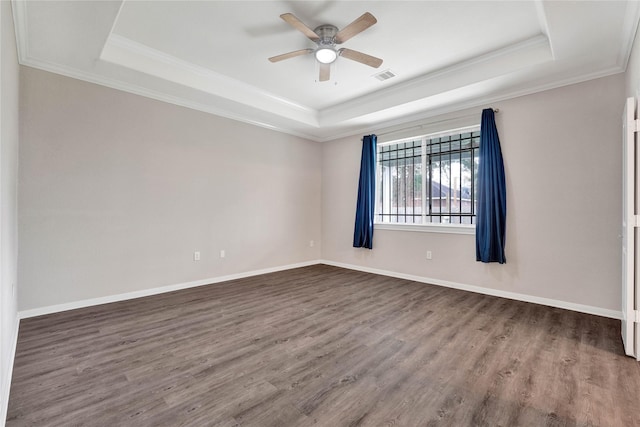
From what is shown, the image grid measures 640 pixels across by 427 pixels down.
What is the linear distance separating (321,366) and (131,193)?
131 inches

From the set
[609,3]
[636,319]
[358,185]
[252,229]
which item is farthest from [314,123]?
[636,319]

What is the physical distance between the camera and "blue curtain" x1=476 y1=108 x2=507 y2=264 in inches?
154

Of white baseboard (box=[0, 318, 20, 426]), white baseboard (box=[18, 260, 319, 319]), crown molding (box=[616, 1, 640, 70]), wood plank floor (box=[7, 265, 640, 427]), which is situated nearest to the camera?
white baseboard (box=[0, 318, 20, 426])

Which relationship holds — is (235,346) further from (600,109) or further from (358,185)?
(600,109)

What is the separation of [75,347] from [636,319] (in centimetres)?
456

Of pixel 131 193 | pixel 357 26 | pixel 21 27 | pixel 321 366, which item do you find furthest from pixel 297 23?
pixel 131 193

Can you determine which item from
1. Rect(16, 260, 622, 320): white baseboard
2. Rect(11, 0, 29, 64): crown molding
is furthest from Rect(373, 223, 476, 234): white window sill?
Rect(11, 0, 29, 64): crown molding

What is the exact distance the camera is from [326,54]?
301cm

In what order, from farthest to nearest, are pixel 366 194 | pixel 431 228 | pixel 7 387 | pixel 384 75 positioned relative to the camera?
pixel 366 194
pixel 431 228
pixel 384 75
pixel 7 387

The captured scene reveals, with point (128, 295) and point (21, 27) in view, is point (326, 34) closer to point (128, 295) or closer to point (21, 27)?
point (21, 27)

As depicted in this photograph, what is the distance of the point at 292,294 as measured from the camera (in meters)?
4.05

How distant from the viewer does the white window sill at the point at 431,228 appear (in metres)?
4.33

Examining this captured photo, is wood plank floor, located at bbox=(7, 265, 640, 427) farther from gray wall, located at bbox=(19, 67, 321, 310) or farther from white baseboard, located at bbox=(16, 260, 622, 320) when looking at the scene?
gray wall, located at bbox=(19, 67, 321, 310)

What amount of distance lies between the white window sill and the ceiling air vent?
7.79ft
